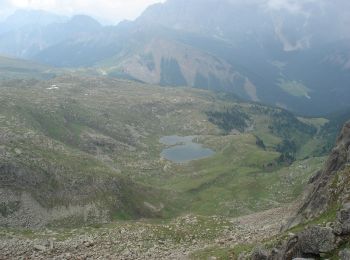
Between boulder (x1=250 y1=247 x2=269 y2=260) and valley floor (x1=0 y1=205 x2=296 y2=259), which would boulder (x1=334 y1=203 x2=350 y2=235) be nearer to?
boulder (x1=250 y1=247 x2=269 y2=260)

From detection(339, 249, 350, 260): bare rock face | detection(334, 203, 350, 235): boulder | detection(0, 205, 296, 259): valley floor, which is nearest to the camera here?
detection(339, 249, 350, 260): bare rock face

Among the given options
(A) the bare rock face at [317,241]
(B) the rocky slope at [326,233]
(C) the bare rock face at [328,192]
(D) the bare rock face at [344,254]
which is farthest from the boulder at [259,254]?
(D) the bare rock face at [344,254]

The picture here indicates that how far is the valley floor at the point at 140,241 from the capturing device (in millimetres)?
62969

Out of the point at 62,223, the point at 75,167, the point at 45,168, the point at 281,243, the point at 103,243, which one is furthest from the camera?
the point at 75,167

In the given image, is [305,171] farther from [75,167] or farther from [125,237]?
[125,237]

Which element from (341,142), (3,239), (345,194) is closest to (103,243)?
(3,239)

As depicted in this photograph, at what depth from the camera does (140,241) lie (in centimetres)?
7006

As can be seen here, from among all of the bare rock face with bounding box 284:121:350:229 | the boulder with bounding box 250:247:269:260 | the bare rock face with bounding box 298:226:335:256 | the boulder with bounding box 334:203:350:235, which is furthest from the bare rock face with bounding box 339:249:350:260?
the bare rock face with bounding box 284:121:350:229

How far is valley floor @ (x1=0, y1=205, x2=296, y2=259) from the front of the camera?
207 feet

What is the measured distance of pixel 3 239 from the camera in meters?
74.9

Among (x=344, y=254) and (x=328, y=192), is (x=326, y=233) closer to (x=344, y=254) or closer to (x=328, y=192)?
(x=344, y=254)

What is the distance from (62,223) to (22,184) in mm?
17929

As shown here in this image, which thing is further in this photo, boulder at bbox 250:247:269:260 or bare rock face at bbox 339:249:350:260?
boulder at bbox 250:247:269:260

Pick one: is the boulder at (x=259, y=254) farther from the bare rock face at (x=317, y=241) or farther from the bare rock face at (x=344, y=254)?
the bare rock face at (x=344, y=254)
